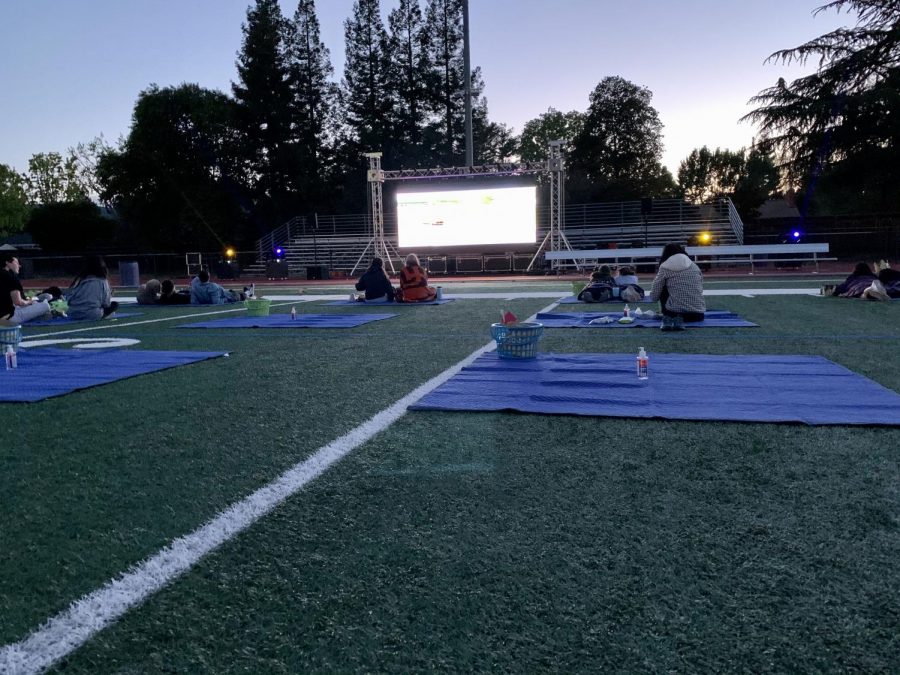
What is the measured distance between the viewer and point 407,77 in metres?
46.0

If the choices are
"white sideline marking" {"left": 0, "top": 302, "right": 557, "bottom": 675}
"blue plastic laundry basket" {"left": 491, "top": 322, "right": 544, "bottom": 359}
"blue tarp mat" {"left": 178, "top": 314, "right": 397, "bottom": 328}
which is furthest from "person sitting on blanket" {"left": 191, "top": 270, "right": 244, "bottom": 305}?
"white sideline marking" {"left": 0, "top": 302, "right": 557, "bottom": 675}

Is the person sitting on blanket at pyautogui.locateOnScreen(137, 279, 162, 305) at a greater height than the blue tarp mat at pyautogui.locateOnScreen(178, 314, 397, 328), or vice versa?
the person sitting on blanket at pyautogui.locateOnScreen(137, 279, 162, 305)

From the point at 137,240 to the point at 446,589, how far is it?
4785 cm

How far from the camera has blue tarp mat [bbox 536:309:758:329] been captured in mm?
7975

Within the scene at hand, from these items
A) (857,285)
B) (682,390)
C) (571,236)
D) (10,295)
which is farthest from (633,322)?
(571,236)

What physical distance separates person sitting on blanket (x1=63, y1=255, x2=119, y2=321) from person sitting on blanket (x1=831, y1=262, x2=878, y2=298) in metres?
12.7

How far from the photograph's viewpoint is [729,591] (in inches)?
69.7

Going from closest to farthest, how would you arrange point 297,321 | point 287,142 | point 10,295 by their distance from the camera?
point 10,295 → point 297,321 → point 287,142

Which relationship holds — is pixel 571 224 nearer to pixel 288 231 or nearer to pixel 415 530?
pixel 288 231

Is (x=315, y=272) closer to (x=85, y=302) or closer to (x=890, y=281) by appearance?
(x=85, y=302)

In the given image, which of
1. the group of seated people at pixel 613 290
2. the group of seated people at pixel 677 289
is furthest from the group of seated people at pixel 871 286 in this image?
the group of seated people at pixel 677 289

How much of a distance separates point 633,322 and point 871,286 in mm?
4845

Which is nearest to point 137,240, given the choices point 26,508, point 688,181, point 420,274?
point 420,274

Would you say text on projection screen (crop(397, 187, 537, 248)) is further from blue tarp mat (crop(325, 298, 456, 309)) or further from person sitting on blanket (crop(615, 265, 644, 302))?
person sitting on blanket (crop(615, 265, 644, 302))
